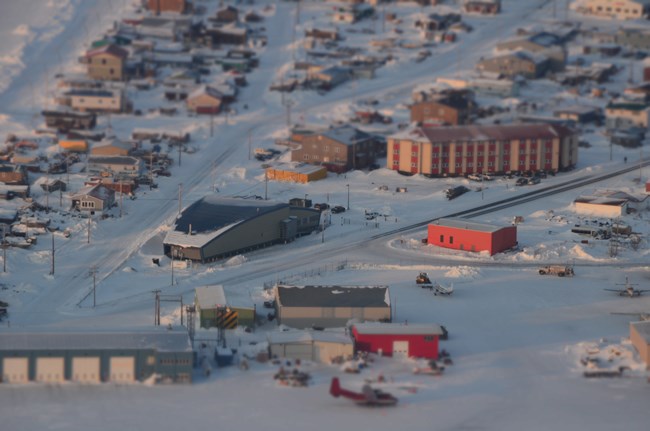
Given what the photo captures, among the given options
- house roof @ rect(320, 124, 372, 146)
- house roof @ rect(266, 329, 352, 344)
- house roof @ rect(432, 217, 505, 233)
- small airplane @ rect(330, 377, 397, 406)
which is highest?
house roof @ rect(320, 124, 372, 146)

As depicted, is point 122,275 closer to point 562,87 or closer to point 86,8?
point 562,87

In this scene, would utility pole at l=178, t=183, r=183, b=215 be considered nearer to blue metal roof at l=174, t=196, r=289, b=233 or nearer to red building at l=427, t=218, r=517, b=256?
blue metal roof at l=174, t=196, r=289, b=233

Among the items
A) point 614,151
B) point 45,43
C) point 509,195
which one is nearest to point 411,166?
point 509,195

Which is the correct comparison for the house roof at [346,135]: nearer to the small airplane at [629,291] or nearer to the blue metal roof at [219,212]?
the blue metal roof at [219,212]

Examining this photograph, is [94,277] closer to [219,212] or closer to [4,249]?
[4,249]

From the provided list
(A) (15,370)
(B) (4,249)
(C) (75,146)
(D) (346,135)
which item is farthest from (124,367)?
(C) (75,146)

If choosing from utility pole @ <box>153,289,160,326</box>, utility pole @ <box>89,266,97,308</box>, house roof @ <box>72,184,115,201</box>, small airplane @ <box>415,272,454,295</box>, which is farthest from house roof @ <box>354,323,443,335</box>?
house roof @ <box>72,184,115,201</box>
